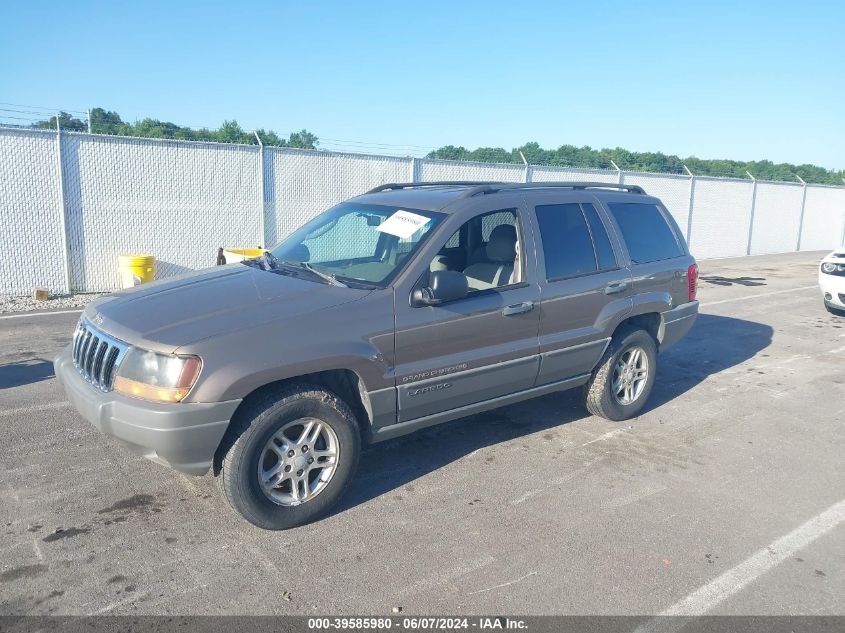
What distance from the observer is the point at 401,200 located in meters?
4.90

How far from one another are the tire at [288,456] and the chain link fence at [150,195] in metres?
8.93

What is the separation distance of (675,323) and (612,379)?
3.21ft

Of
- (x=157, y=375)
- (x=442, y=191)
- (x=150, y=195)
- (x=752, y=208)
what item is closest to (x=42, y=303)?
(x=150, y=195)

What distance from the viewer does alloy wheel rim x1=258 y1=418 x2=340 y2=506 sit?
12.1 ft

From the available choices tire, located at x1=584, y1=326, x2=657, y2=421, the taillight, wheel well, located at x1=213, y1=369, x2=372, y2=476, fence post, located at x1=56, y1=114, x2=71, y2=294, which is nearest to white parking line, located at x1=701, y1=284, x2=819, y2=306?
the taillight

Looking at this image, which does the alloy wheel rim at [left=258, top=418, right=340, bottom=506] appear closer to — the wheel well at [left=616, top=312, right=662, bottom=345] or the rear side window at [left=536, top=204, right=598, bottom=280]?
the rear side window at [left=536, top=204, right=598, bottom=280]

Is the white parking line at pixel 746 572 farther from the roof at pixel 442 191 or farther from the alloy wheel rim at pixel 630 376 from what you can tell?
the roof at pixel 442 191

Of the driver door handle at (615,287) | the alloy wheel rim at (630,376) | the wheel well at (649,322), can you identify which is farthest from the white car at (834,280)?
the driver door handle at (615,287)

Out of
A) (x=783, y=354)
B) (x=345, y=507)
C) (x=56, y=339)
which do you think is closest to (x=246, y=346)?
(x=345, y=507)

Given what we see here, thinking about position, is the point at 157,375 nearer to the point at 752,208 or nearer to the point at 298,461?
the point at 298,461

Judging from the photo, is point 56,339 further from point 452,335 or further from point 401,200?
point 452,335

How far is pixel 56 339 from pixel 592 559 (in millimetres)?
6854

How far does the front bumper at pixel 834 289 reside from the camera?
34.1 ft

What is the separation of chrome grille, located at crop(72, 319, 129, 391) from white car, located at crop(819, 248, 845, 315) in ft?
34.9
